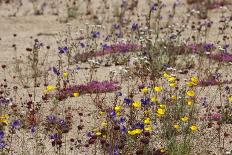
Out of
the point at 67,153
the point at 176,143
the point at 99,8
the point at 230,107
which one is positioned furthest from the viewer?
the point at 99,8

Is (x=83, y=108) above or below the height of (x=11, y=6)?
below

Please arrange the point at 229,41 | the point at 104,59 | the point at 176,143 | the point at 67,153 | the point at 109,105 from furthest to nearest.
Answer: the point at 229,41
the point at 104,59
the point at 109,105
the point at 67,153
the point at 176,143

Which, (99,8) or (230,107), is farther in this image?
(99,8)

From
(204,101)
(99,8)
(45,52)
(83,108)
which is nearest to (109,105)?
(83,108)

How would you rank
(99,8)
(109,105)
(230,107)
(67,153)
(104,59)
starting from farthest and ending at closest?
(99,8) < (104,59) < (109,105) < (230,107) < (67,153)

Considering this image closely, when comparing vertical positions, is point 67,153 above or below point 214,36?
below

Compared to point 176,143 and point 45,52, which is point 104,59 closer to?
point 45,52

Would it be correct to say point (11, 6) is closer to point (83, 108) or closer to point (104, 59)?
point (104, 59)

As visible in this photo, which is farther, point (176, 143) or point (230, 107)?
point (230, 107)

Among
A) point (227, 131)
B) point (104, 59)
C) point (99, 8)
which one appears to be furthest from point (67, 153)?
point (99, 8)
